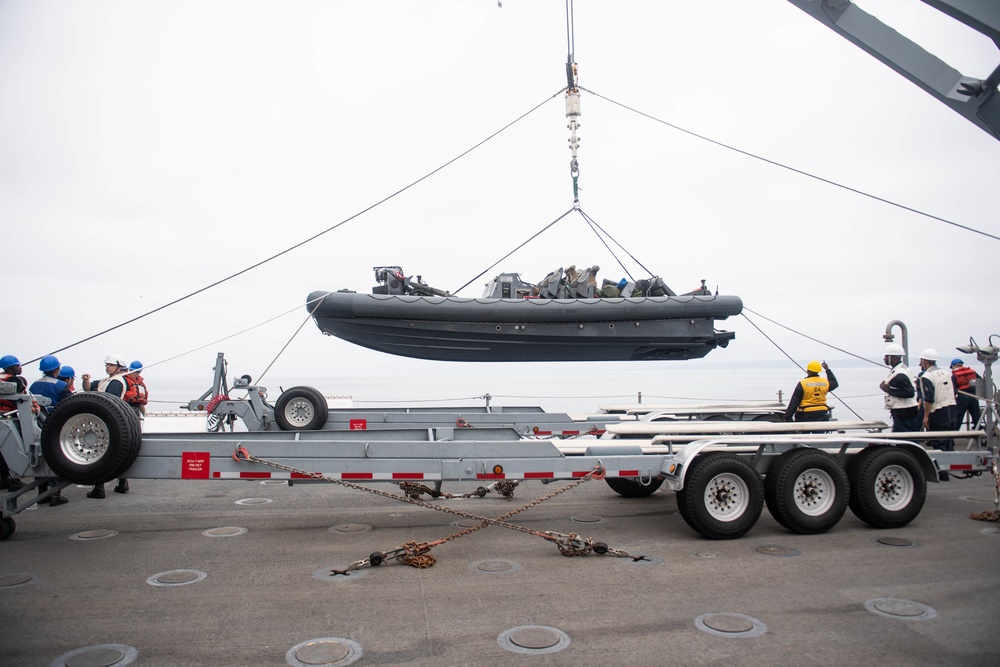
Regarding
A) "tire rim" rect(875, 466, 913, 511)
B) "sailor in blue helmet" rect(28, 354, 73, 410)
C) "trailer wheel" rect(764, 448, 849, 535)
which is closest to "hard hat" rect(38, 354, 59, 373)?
"sailor in blue helmet" rect(28, 354, 73, 410)

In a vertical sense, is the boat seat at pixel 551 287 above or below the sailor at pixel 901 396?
above

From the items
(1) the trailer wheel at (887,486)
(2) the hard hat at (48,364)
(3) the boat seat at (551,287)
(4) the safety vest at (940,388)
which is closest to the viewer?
(1) the trailer wheel at (887,486)

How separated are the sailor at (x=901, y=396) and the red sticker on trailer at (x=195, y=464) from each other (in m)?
7.88

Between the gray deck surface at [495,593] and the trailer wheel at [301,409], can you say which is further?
the trailer wheel at [301,409]

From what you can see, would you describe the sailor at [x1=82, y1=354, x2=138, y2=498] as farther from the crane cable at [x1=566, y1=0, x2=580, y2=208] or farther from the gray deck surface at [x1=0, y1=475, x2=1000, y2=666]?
the crane cable at [x1=566, y1=0, x2=580, y2=208]

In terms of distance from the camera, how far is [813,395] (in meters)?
6.83

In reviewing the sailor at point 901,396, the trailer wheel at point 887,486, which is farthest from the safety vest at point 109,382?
the sailor at point 901,396

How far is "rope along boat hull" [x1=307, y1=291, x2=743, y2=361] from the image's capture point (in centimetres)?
980

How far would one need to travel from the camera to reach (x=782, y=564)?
474 centimetres

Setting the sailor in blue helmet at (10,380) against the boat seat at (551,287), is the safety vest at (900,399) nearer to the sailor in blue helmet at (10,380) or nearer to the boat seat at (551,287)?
the boat seat at (551,287)

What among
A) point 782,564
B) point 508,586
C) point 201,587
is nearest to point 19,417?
point 201,587

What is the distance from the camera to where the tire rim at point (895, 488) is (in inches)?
230

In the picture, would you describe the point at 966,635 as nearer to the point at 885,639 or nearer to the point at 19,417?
the point at 885,639

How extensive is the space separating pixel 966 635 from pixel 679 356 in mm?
7708
